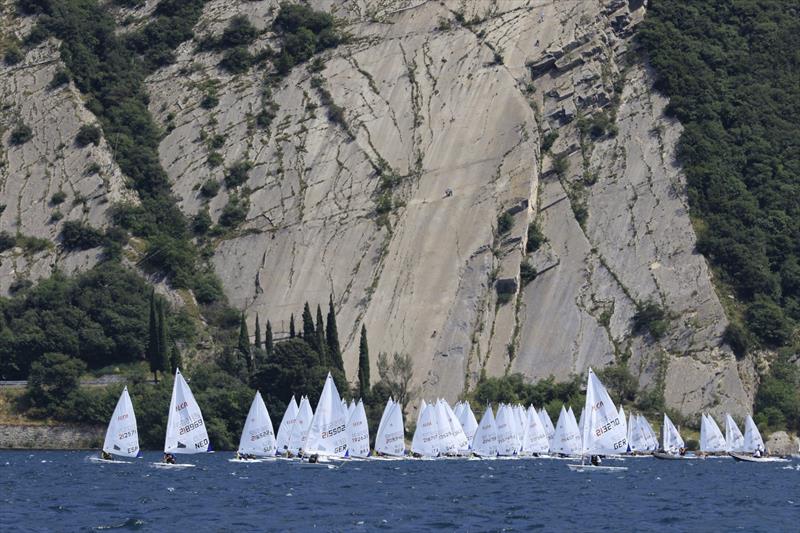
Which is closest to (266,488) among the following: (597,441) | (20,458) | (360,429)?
(597,441)

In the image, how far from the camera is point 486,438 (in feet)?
370

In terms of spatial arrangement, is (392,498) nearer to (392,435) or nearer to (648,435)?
(392,435)

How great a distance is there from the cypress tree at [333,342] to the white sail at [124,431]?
36836 mm

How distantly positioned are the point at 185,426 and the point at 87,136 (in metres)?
77.6

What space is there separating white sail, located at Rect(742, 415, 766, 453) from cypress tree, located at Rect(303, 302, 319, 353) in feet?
112

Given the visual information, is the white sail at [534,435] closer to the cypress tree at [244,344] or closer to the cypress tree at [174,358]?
the cypress tree at [244,344]

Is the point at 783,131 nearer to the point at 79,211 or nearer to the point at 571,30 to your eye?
the point at 571,30

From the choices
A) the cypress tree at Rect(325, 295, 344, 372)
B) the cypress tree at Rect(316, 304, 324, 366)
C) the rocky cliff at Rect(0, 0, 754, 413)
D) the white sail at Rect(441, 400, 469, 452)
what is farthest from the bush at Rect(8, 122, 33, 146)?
the white sail at Rect(441, 400, 469, 452)

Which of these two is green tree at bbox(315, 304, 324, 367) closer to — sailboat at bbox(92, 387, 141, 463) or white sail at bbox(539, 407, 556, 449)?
white sail at bbox(539, 407, 556, 449)

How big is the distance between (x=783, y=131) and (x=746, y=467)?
57649 millimetres

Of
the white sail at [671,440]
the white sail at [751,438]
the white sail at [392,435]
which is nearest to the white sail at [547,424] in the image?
the white sail at [671,440]

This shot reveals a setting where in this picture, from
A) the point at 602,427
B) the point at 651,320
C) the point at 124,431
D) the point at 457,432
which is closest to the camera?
the point at 602,427

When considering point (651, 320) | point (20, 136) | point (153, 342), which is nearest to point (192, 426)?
point (153, 342)

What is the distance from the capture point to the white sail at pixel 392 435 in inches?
4269
